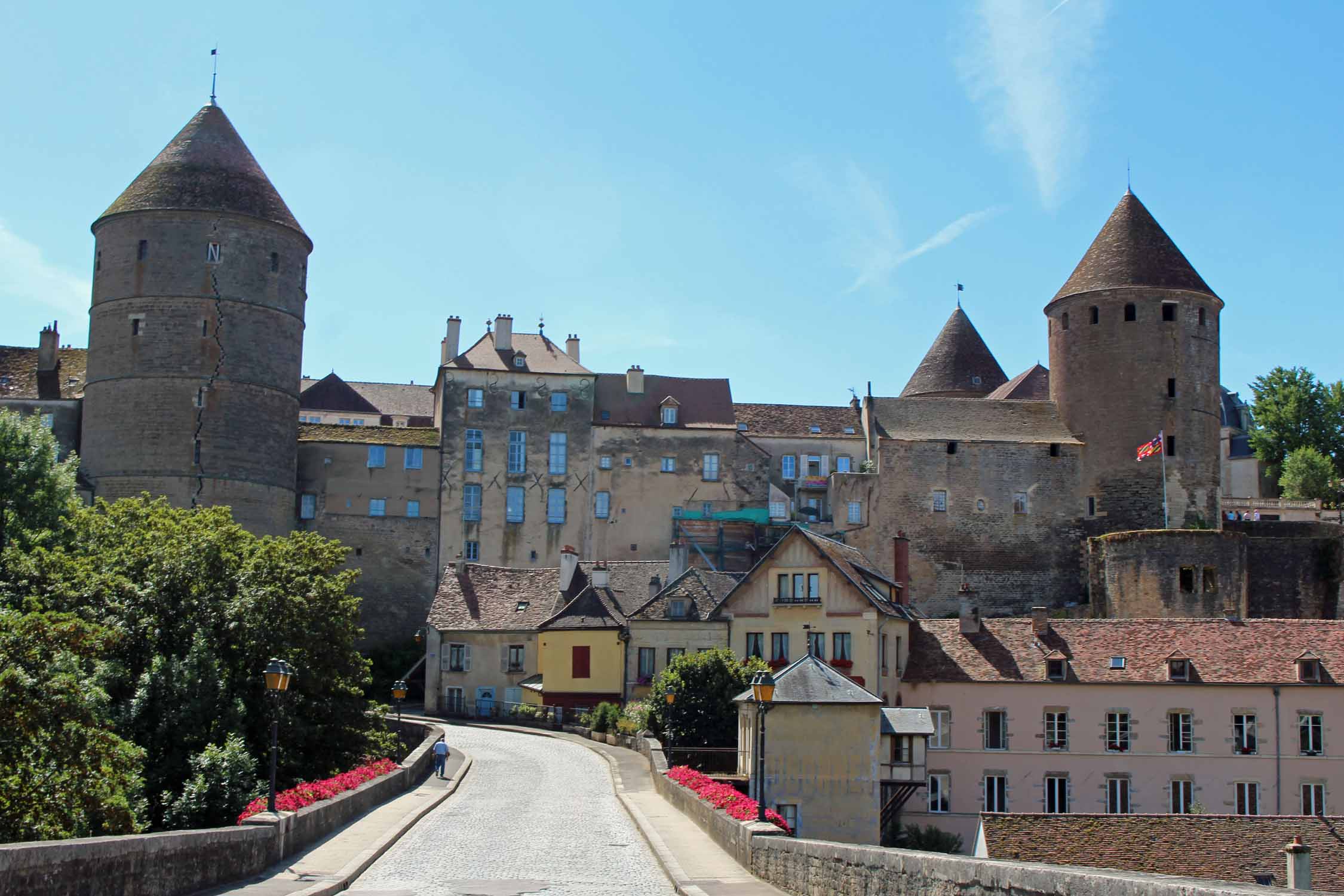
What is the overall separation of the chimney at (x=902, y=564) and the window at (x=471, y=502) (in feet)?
52.6

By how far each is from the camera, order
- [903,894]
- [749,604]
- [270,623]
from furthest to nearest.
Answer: [749,604]
[270,623]
[903,894]

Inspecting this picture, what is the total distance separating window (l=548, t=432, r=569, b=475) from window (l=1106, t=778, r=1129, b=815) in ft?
92.7

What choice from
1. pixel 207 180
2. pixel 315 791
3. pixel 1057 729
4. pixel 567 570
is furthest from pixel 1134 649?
pixel 207 180

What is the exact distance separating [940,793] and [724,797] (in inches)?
696

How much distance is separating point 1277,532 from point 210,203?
40326 mm

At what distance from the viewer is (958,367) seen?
76000 mm

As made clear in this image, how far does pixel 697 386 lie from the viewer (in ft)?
214

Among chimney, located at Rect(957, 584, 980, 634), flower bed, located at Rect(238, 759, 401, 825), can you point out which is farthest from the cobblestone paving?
chimney, located at Rect(957, 584, 980, 634)

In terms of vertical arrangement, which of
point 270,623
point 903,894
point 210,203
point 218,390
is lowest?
point 903,894

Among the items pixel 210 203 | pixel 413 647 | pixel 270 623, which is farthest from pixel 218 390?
pixel 270 623

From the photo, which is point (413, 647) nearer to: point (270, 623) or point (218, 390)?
point (218, 390)

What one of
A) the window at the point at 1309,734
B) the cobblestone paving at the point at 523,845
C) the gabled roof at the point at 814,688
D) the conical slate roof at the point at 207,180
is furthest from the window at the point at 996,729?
the conical slate roof at the point at 207,180

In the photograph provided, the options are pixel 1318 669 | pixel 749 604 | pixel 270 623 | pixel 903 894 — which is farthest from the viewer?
pixel 749 604

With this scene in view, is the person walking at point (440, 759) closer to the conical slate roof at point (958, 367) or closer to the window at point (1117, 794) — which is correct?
the window at point (1117, 794)
